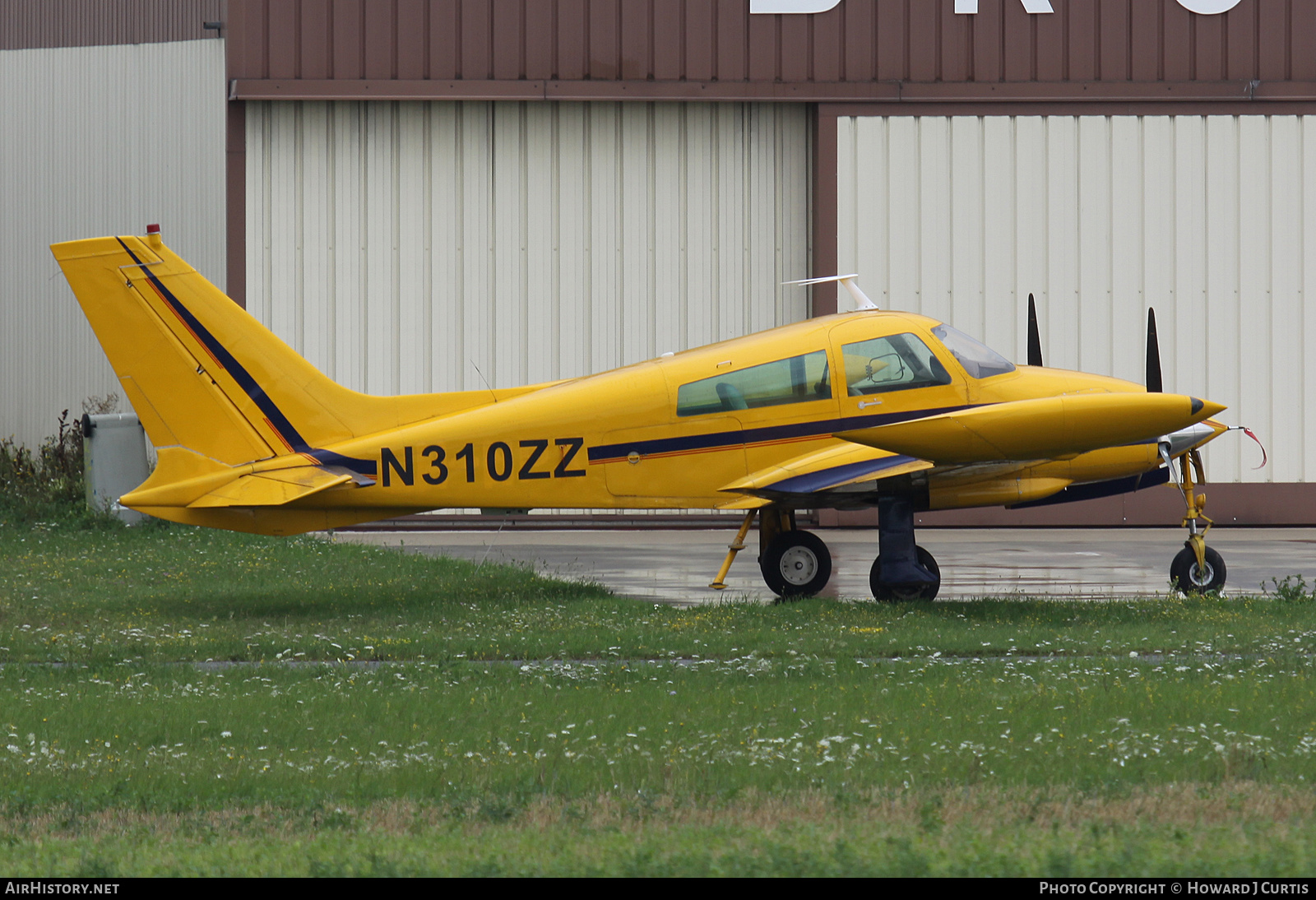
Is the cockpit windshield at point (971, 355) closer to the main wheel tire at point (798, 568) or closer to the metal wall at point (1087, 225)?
the main wheel tire at point (798, 568)

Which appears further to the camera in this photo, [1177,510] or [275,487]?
[1177,510]

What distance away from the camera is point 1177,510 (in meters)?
21.6

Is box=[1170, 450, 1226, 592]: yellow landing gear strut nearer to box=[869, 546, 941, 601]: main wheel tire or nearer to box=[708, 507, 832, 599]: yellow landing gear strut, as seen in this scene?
box=[869, 546, 941, 601]: main wheel tire

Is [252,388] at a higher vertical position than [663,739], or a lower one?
higher

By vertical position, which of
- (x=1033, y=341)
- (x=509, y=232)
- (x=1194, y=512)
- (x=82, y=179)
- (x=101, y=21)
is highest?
(x=101, y=21)

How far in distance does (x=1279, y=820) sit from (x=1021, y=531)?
54.1ft

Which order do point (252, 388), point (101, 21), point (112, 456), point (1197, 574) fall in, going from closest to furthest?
point (252, 388)
point (1197, 574)
point (112, 456)
point (101, 21)

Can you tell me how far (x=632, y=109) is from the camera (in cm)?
2203

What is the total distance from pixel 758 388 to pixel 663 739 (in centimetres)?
575

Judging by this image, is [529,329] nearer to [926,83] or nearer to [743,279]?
[743,279]

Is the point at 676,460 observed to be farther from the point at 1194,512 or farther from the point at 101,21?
the point at 101,21

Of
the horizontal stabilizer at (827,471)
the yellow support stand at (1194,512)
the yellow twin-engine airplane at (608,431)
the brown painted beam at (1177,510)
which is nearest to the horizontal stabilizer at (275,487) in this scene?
the yellow twin-engine airplane at (608,431)

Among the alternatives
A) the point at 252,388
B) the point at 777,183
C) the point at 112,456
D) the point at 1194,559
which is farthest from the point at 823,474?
the point at 112,456

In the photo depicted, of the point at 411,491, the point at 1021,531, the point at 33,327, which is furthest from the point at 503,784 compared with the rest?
the point at 33,327
